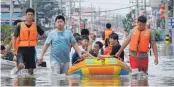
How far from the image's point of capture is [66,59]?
45.7ft

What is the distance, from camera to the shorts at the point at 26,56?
14.2 meters

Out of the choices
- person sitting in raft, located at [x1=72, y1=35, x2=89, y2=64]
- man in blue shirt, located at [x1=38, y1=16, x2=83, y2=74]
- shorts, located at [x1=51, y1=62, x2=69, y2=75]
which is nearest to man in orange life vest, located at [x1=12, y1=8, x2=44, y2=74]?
man in blue shirt, located at [x1=38, y1=16, x2=83, y2=74]

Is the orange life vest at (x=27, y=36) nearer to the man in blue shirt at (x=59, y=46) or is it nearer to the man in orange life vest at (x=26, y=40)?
the man in orange life vest at (x=26, y=40)

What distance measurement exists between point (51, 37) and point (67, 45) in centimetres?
43

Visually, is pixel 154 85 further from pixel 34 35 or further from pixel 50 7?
pixel 50 7

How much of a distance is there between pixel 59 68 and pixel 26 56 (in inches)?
40.0

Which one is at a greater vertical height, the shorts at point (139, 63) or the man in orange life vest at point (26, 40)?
the man in orange life vest at point (26, 40)

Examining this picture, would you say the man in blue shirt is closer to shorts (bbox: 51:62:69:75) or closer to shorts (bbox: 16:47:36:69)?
shorts (bbox: 51:62:69:75)

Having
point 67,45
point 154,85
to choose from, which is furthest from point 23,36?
point 154,85

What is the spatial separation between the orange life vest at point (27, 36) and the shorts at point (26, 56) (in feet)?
0.38

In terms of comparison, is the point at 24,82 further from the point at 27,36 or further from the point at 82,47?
the point at 82,47

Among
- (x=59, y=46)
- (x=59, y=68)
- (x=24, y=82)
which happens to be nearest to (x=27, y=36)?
(x=59, y=46)

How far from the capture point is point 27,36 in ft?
46.4

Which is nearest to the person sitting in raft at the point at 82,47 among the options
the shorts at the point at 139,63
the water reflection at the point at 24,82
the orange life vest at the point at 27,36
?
the orange life vest at the point at 27,36
